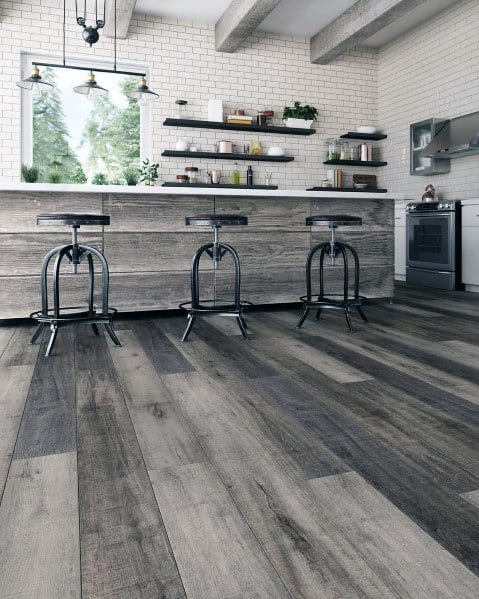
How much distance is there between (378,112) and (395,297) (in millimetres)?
3439

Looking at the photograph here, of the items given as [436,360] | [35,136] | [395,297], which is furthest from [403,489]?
[35,136]

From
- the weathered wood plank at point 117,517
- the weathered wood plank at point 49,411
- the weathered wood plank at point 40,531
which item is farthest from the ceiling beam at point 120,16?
the weathered wood plank at point 40,531

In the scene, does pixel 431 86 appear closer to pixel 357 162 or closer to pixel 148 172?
pixel 357 162

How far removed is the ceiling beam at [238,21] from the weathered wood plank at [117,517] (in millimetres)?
4389

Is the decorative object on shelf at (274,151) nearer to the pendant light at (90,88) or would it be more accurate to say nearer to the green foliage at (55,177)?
the pendant light at (90,88)

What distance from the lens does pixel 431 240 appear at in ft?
18.2

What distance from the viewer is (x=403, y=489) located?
3.82ft

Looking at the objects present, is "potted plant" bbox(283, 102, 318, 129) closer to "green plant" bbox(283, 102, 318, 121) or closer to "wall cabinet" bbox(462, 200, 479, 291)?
"green plant" bbox(283, 102, 318, 121)

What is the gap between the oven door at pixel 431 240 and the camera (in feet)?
17.3

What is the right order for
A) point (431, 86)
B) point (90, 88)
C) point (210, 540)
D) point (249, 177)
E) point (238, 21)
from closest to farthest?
1. point (210, 540)
2. point (90, 88)
3. point (238, 21)
4. point (431, 86)
5. point (249, 177)

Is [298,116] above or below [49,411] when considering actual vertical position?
above

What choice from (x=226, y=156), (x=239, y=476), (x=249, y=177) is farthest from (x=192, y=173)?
(x=239, y=476)

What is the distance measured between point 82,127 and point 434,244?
156 inches

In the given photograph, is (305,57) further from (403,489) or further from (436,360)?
(403,489)
